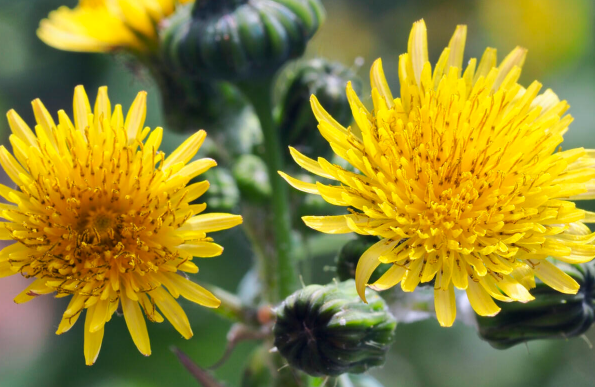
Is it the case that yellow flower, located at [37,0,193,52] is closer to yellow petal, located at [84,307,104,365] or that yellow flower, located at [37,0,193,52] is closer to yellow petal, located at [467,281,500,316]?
yellow petal, located at [84,307,104,365]

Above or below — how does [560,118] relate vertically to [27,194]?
above

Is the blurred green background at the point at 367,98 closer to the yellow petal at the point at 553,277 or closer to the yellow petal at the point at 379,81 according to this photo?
the yellow petal at the point at 379,81

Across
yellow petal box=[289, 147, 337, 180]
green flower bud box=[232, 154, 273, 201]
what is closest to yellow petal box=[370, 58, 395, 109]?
yellow petal box=[289, 147, 337, 180]

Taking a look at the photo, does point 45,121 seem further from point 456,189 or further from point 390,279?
point 456,189

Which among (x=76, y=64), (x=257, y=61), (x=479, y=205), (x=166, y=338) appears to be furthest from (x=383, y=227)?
(x=76, y=64)

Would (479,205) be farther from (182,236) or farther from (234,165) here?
(234,165)

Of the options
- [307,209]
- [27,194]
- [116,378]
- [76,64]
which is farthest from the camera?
[76,64]

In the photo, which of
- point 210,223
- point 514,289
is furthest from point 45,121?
point 514,289
